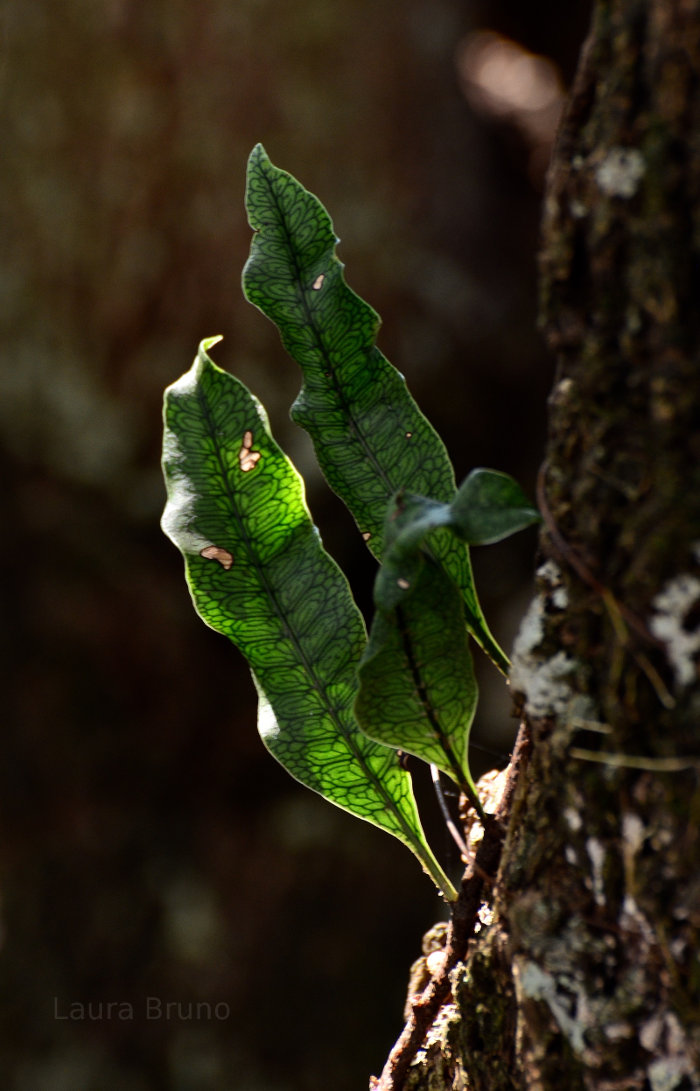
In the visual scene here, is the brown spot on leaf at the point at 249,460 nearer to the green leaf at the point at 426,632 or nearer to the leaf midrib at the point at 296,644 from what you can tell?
the leaf midrib at the point at 296,644

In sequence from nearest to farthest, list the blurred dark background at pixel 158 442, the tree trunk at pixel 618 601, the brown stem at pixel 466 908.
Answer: the tree trunk at pixel 618 601 → the brown stem at pixel 466 908 → the blurred dark background at pixel 158 442

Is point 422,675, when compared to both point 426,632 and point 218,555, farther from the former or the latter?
point 218,555

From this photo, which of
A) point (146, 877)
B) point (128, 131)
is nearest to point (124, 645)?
point (146, 877)

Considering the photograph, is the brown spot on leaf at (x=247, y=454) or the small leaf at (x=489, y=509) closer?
the small leaf at (x=489, y=509)

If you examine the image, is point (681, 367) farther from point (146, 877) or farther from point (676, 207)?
point (146, 877)

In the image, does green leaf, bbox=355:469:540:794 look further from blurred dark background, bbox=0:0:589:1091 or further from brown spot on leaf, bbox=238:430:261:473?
blurred dark background, bbox=0:0:589:1091

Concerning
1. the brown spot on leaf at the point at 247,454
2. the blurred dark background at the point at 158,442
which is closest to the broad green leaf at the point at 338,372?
the brown spot on leaf at the point at 247,454

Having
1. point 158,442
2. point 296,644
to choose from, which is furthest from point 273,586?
point 158,442
